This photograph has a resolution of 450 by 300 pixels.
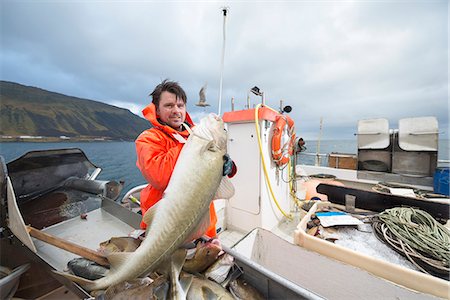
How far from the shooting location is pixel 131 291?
3.85 feet

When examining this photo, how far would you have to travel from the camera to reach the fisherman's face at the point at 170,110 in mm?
1645

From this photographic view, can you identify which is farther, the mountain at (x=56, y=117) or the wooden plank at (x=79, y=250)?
the mountain at (x=56, y=117)

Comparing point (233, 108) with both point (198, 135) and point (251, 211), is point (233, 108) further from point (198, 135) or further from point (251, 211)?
point (198, 135)

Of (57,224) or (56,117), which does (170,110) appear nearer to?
(57,224)

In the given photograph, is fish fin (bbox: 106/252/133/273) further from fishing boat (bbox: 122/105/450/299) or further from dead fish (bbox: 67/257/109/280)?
fishing boat (bbox: 122/105/450/299)

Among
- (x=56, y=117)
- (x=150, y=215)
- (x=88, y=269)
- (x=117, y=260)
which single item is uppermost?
(x=56, y=117)

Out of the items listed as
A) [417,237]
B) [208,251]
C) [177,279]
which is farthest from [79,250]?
[417,237]

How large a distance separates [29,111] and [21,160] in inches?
2207

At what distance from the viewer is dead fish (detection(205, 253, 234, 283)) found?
137cm

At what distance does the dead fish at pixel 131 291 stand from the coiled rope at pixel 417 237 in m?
2.48

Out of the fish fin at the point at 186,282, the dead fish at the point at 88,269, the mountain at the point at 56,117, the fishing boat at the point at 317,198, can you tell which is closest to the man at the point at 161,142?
the fish fin at the point at 186,282

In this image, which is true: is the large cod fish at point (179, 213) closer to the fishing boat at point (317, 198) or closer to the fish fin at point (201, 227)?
the fish fin at point (201, 227)

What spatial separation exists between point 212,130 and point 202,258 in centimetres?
103

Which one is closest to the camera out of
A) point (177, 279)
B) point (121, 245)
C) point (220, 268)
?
point (177, 279)
